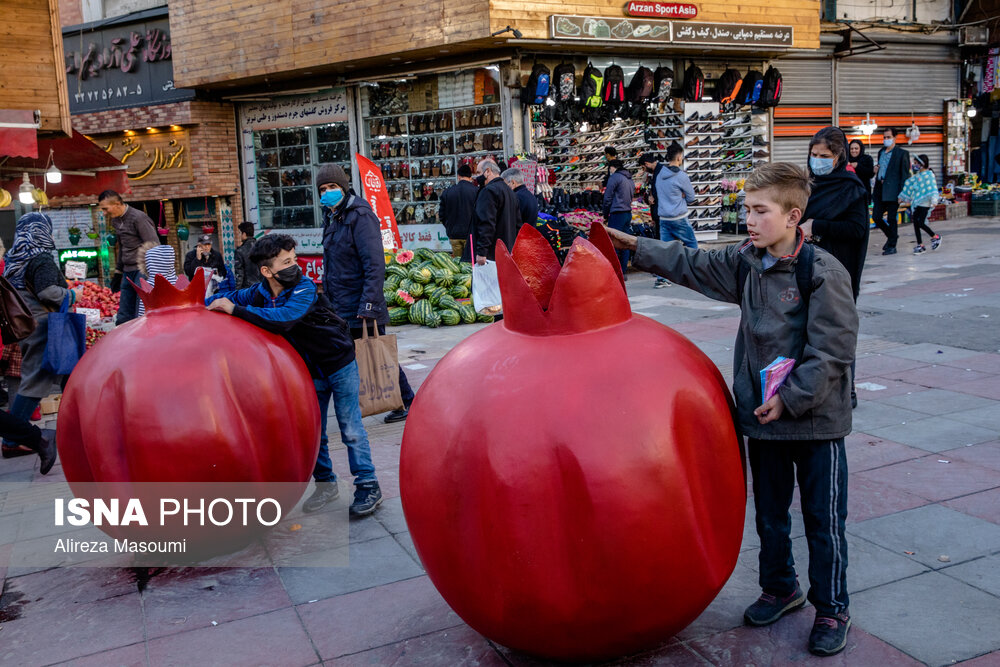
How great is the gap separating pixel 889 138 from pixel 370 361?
1468 centimetres

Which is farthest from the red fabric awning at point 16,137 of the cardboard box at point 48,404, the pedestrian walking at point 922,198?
the pedestrian walking at point 922,198

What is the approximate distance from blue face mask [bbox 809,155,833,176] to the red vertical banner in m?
8.02

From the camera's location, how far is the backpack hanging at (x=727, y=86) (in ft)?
57.1

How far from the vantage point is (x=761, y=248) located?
3.43m

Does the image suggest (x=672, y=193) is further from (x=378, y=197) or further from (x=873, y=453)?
(x=873, y=453)

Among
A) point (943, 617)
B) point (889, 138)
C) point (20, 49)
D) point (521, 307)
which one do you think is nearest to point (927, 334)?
point (943, 617)

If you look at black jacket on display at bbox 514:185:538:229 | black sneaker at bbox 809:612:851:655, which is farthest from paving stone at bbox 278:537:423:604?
black jacket on display at bbox 514:185:538:229

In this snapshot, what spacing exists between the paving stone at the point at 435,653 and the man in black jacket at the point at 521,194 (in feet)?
23.0

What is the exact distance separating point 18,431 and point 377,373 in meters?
2.58

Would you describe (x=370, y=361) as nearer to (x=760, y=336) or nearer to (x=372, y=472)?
(x=372, y=472)

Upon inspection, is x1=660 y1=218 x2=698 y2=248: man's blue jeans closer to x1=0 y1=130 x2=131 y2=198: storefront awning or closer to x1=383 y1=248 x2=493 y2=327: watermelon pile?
x1=383 y1=248 x2=493 y2=327: watermelon pile

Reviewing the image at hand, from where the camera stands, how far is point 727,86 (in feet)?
57.3

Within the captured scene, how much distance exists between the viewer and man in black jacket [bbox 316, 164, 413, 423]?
20.1 ft

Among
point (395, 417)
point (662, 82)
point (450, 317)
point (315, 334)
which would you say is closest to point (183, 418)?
point (315, 334)
